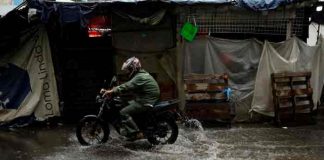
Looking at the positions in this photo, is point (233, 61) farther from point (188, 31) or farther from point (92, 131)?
point (92, 131)

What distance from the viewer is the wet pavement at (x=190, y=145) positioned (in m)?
9.09

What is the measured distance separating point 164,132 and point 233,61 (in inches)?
136

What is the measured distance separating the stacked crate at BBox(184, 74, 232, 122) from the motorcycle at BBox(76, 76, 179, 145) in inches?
71.6

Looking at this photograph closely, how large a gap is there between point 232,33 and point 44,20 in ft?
15.2

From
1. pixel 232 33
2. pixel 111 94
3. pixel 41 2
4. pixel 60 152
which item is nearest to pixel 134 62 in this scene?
pixel 111 94

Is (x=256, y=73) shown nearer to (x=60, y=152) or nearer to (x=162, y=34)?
(x=162, y=34)

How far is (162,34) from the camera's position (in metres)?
12.1

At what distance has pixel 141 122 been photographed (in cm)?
973

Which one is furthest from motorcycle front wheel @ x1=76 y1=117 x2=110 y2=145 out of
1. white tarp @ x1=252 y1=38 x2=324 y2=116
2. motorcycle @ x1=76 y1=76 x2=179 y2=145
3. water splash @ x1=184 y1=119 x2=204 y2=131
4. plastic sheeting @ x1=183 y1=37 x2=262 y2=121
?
white tarp @ x1=252 y1=38 x2=324 y2=116

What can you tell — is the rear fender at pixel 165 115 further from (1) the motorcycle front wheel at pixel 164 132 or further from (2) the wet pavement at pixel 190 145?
(2) the wet pavement at pixel 190 145

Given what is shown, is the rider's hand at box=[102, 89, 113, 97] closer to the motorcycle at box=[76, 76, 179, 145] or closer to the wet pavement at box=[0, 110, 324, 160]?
the motorcycle at box=[76, 76, 179, 145]

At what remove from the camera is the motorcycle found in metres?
9.62

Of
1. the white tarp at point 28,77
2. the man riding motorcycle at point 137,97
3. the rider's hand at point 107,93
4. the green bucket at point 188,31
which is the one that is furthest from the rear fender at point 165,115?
the white tarp at point 28,77

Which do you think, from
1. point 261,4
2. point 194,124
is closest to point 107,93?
point 194,124
